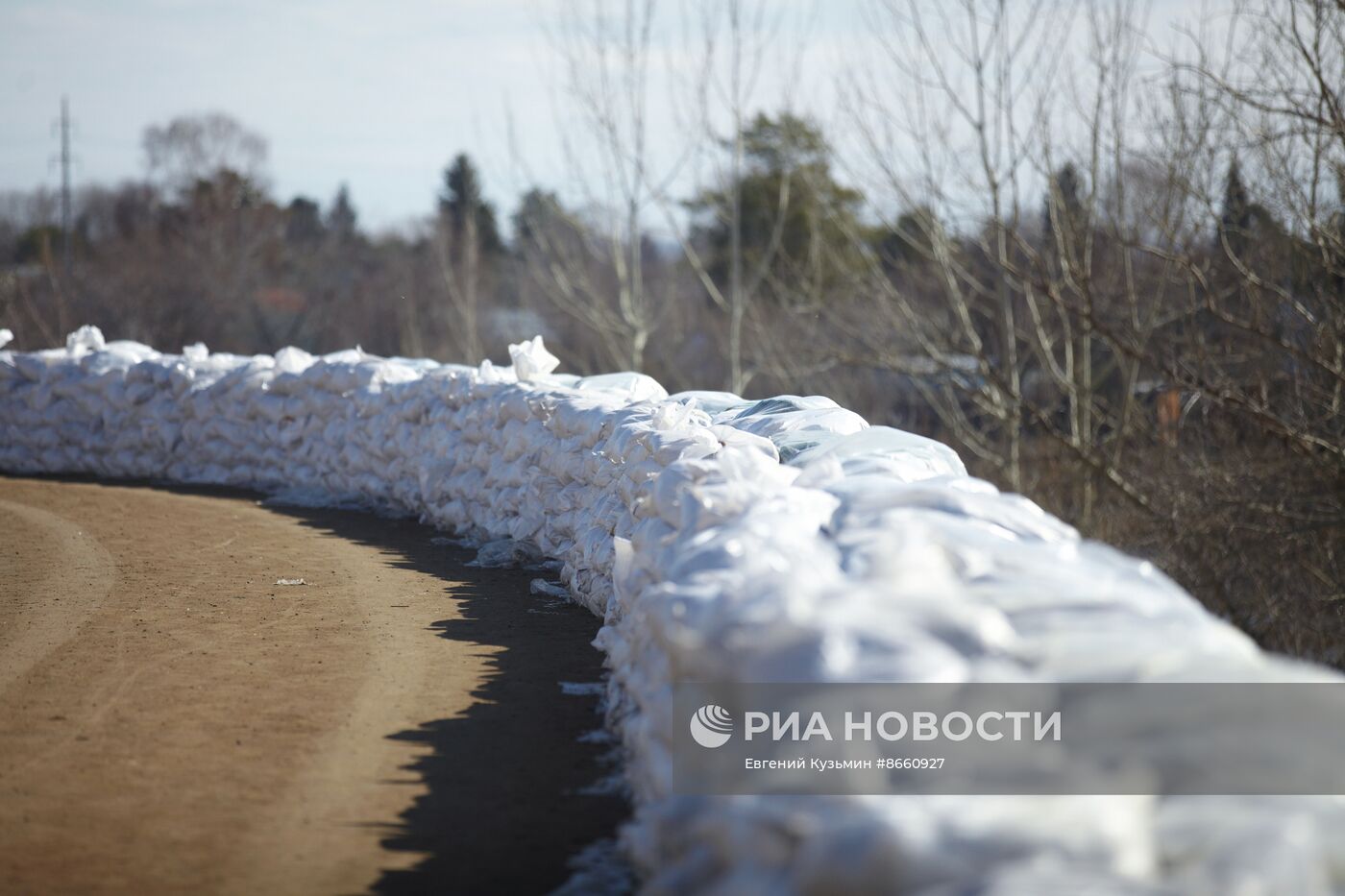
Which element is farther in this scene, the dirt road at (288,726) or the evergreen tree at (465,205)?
the evergreen tree at (465,205)

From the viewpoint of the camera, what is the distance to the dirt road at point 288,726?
326 centimetres

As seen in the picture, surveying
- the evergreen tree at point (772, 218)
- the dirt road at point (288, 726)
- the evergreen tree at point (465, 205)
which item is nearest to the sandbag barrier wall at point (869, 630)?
the dirt road at point (288, 726)

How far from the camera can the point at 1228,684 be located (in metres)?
2.47

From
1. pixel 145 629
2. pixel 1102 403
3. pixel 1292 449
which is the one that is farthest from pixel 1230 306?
pixel 145 629

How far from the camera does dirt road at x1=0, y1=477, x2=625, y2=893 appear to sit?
128 inches

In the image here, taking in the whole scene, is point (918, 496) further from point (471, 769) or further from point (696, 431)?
point (696, 431)

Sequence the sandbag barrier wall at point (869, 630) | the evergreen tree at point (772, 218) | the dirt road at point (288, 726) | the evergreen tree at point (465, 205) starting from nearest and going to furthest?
the sandbag barrier wall at point (869, 630)
the dirt road at point (288, 726)
the evergreen tree at point (772, 218)
the evergreen tree at point (465, 205)

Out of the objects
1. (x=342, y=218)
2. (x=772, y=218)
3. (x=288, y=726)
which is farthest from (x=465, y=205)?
(x=288, y=726)

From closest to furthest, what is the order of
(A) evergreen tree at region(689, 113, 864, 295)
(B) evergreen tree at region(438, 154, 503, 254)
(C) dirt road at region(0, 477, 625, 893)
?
(C) dirt road at region(0, 477, 625, 893)
(A) evergreen tree at region(689, 113, 864, 295)
(B) evergreen tree at region(438, 154, 503, 254)

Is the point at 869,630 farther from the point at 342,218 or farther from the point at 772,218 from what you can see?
the point at 342,218

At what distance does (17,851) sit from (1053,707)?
2507mm

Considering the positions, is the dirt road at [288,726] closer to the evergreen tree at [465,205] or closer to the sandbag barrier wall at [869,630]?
the sandbag barrier wall at [869,630]

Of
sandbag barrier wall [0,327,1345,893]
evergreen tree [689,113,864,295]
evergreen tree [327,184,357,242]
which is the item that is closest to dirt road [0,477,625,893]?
sandbag barrier wall [0,327,1345,893]

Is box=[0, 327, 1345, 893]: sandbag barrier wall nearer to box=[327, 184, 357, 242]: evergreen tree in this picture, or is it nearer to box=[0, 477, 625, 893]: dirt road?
box=[0, 477, 625, 893]: dirt road
